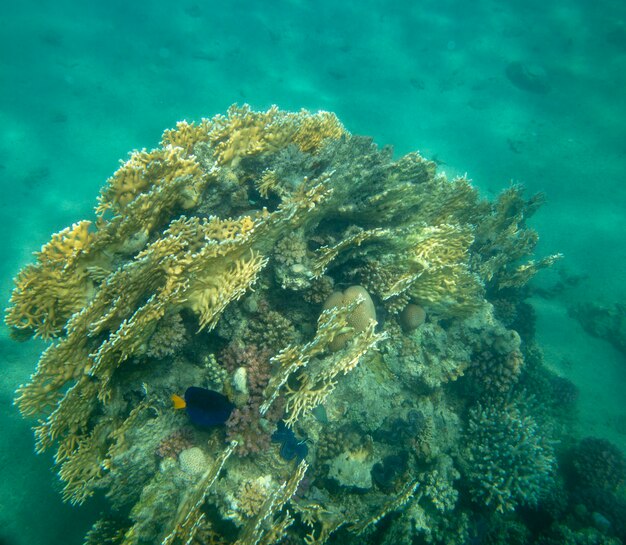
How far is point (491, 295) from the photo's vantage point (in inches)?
362

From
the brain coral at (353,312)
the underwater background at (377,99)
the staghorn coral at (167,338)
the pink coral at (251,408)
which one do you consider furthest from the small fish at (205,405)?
the underwater background at (377,99)

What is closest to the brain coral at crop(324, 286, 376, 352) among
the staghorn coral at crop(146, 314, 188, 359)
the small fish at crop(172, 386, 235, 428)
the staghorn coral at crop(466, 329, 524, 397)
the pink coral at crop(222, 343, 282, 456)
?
the pink coral at crop(222, 343, 282, 456)

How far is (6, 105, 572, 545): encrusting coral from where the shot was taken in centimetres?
358

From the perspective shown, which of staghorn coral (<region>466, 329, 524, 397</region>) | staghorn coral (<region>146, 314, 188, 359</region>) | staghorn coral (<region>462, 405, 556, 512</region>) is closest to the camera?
staghorn coral (<region>146, 314, 188, 359</region>)

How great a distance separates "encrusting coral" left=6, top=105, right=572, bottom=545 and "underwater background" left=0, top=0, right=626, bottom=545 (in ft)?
21.0

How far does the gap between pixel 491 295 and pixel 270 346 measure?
23.8 ft

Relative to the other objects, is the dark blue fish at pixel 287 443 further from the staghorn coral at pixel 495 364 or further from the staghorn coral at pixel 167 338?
the staghorn coral at pixel 495 364

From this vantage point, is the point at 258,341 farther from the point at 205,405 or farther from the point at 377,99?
the point at 377,99

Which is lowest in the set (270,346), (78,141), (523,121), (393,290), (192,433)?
(192,433)

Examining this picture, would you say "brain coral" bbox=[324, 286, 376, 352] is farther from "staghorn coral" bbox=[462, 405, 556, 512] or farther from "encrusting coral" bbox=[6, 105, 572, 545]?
"staghorn coral" bbox=[462, 405, 556, 512]

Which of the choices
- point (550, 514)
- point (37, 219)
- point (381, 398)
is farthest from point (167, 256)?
point (37, 219)

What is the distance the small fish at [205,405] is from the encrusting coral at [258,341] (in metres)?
0.37

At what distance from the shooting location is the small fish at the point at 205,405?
11.6ft

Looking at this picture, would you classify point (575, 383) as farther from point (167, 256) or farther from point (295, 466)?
point (167, 256)
